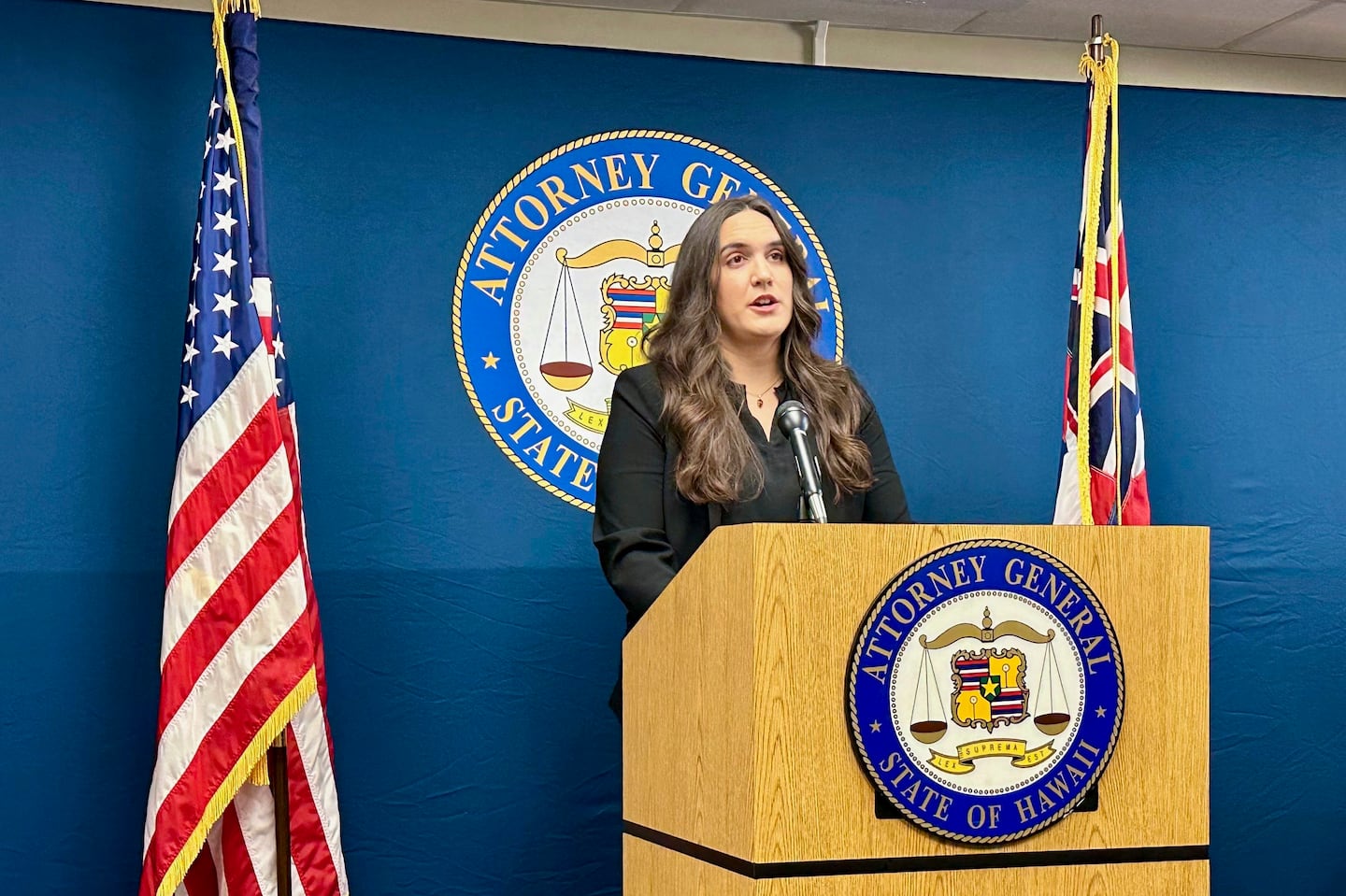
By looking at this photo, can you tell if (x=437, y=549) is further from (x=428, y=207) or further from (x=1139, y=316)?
(x=1139, y=316)

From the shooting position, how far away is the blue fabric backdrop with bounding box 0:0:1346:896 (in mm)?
3051

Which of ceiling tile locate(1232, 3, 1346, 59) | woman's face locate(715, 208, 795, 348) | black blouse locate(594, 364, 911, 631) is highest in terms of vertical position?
ceiling tile locate(1232, 3, 1346, 59)

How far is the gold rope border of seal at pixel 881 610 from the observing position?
162 cm

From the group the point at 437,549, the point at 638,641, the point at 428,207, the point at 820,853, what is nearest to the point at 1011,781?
the point at 820,853

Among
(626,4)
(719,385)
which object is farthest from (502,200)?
(719,385)

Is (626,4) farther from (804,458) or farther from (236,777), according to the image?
(804,458)

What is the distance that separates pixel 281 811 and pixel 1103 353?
6.17ft

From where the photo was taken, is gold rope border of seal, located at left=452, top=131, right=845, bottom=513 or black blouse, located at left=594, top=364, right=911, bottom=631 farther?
gold rope border of seal, located at left=452, top=131, right=845, bottom=513

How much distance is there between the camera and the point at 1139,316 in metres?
3.64

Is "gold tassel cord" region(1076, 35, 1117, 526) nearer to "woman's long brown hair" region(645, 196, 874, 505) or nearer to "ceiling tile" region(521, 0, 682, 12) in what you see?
"woman's long brown hair" region(645, 196, 874, 505)

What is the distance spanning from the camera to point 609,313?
3.41 metres

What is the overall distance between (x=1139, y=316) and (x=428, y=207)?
168 centimetres

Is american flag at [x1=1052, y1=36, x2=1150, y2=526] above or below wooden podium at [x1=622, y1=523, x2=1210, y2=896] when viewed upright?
above

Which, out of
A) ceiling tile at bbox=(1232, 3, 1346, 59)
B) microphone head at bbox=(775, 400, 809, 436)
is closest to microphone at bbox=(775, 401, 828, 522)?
microphone head at bbox=(775, 400, 809, 436)
